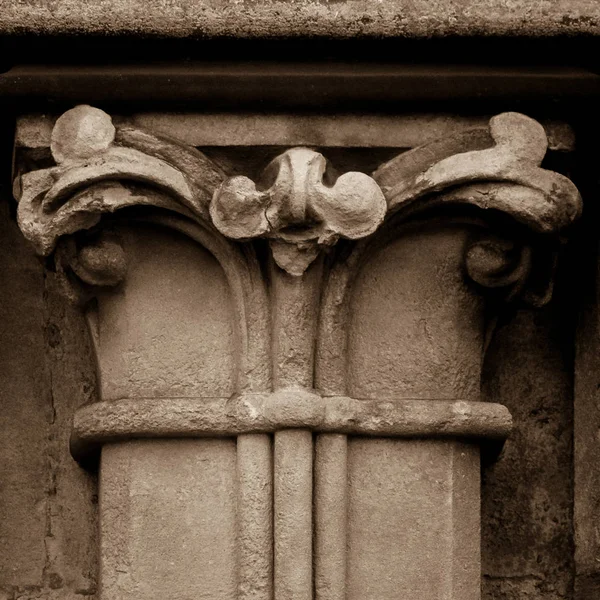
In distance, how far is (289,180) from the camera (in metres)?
3.37

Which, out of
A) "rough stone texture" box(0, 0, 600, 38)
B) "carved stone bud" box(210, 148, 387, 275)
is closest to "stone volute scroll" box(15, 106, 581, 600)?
"carved stone bud" box(210, 148, 387, 275)

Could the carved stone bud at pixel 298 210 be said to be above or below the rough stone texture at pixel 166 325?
above

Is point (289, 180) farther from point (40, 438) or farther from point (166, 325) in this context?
point (40, 438)

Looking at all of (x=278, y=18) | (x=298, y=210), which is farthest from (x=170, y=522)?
(x=278, y=18)

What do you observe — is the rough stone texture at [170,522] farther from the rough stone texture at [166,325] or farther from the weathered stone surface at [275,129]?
the weathered stone surface at [275,129]

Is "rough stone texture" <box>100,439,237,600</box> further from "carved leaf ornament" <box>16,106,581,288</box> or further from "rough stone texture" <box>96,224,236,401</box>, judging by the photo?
"carved leaf ornament" <box>16,106,581,288</box>

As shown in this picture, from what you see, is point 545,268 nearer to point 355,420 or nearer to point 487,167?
point 487,167

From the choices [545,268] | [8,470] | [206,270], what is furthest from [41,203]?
[545,268]

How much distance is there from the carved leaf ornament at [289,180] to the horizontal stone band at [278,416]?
0.78 ft

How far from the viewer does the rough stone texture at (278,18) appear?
342 cm

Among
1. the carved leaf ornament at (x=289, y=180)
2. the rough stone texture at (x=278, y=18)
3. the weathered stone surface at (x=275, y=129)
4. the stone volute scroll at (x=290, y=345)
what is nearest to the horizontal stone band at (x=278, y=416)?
the stone volute scroll at (x=290, y=345)

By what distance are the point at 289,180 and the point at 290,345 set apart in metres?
0.28

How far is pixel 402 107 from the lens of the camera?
137 inches

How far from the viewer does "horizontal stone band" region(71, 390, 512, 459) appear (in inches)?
134
